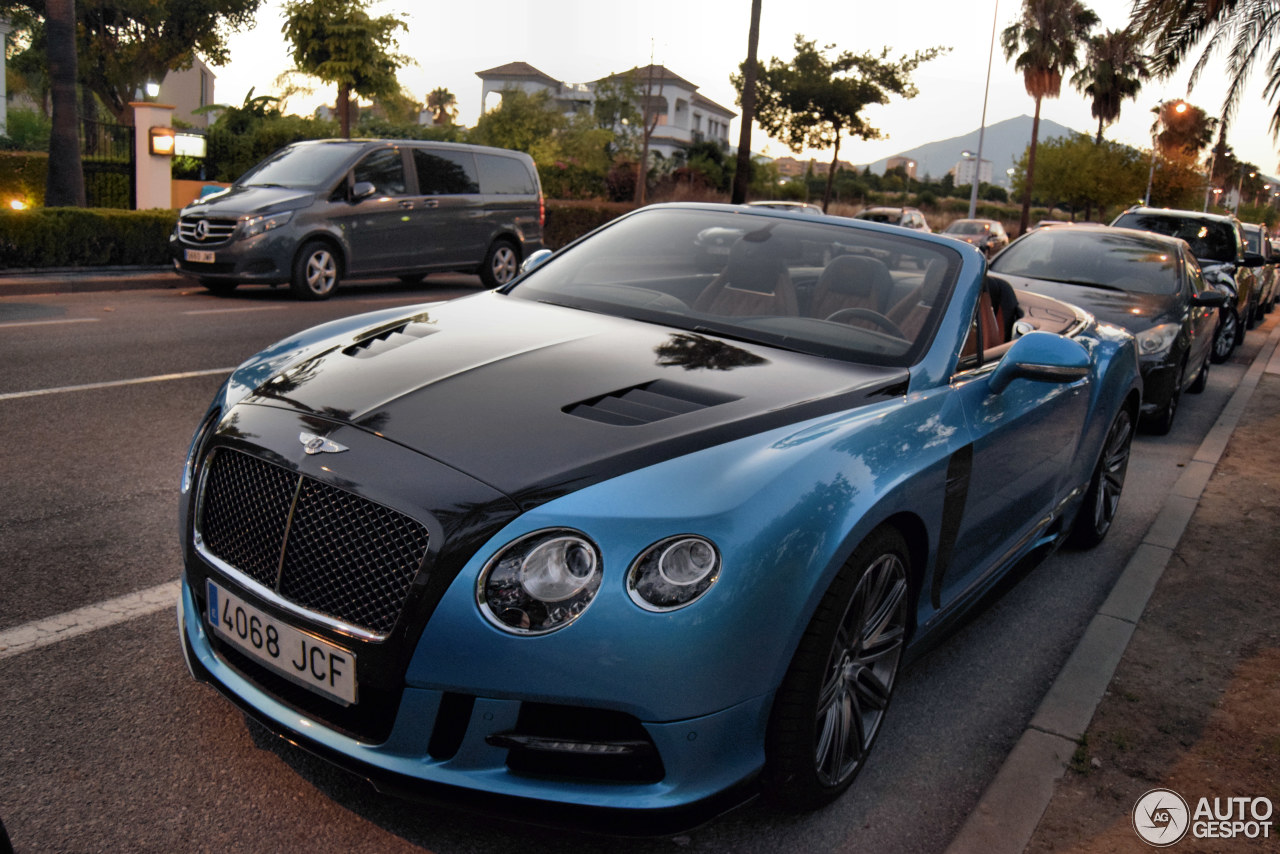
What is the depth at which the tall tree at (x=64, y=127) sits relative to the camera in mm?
16094

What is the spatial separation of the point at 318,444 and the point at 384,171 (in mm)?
12263

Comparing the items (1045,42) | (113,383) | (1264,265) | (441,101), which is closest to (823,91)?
(1045,42)

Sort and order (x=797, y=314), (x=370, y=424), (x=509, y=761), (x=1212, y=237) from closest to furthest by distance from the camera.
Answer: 1. (x=509, y=761)
2. (x=370, y=424)
3. (x=797, y=314)
4. (x=1212, y=237)

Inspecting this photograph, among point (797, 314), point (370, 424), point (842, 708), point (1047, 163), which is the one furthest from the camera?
point (1047, 163)

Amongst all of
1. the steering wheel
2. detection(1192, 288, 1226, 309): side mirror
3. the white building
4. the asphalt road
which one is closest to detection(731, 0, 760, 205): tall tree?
detection(1192, 288, 1226, 309): side mirror

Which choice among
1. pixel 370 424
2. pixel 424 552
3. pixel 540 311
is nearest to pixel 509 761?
pixel 424 552

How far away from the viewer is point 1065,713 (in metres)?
3.49

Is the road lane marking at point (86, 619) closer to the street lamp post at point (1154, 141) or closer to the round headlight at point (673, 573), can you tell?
the round headlight at point (673, 573)

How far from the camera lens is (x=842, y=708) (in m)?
→ 2.80

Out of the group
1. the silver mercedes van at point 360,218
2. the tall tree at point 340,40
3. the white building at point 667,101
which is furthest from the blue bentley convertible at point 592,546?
the white building at point 667,101

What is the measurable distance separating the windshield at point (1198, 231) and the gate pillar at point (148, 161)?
14406 millimetres

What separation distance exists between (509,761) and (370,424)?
2.81 feet

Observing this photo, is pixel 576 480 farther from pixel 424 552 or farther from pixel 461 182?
pixel 461 182

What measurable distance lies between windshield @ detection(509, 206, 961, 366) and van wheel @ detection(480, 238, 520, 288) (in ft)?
37.9
